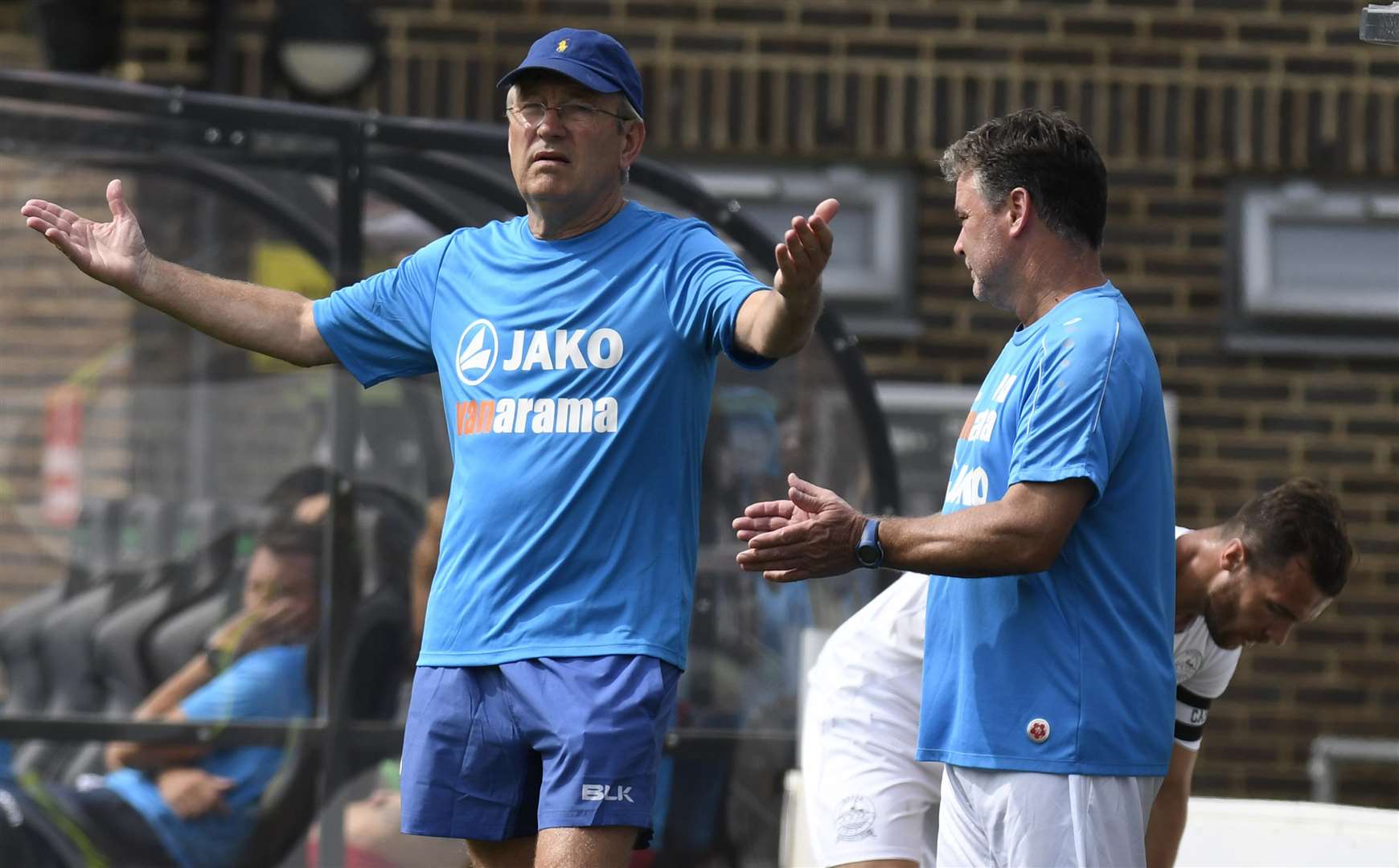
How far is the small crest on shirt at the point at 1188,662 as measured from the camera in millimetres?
4026

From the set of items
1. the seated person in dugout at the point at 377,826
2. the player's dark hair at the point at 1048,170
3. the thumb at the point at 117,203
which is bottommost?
the seated person in dugout at the point at 377,826

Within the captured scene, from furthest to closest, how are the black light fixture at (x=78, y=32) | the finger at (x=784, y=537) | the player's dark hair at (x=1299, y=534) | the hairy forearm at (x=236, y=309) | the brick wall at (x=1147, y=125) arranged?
the brick wall at (x=1147, y=125) → the black light fixture at (x=78, y=32) → the player's dark hair at (x=1299, y=534) → the hairy forearm at (x=236, y=309) → the finger at (x=784, y=537)

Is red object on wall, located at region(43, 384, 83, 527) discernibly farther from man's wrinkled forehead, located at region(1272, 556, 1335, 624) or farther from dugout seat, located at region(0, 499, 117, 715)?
man's wrinkled forehead, located at region(1272, 556, 1335, 624)

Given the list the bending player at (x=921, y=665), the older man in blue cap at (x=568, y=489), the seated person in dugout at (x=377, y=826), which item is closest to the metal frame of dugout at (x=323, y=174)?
the seated person in dugout at (x=377, y=826)

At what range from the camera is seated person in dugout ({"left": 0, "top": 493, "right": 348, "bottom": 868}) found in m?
5.38

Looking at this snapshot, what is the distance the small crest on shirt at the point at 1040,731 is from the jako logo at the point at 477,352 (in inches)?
40.5

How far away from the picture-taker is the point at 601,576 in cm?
310

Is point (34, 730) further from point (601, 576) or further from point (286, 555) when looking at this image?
point (601, 576)

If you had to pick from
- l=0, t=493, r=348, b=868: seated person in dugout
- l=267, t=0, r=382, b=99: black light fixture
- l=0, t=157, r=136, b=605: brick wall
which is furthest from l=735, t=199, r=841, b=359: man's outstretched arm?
l=267, t=0, r=382, b=99: black light fixture

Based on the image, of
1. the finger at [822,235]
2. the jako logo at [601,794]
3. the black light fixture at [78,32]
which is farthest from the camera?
the black light fixture at [78,32]

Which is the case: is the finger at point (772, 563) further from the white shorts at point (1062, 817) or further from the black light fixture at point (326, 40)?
the black light fixture at point (326, 40)

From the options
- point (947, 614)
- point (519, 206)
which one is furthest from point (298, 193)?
point (947, 614)

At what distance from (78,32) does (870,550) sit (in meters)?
4.94

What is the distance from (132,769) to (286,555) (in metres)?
0.72
